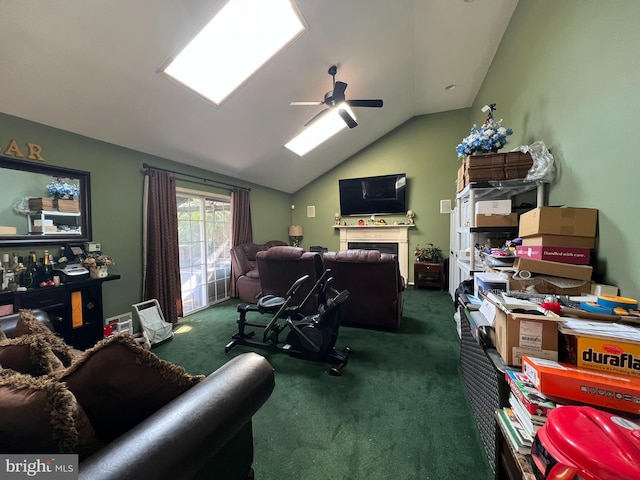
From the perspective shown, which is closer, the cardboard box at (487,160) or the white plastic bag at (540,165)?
the white plastic bag at (540,165)

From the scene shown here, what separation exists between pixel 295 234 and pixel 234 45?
13.9ft

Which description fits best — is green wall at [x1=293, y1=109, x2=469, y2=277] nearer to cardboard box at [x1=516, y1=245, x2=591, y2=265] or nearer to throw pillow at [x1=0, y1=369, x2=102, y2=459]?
cardboard box at [x1=516, y1=245, x2=591, y2=265]

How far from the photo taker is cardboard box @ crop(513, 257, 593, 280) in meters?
1.33

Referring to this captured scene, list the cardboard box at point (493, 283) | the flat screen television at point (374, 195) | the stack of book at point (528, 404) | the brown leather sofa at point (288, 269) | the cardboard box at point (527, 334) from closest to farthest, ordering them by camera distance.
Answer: the stack of book at point (528, 404) → the cardboard box at point (527, 334) → the cardboard box at point (493, 283) → the brown leather sofa at point (288, 269) → the flat screen television at point (374, 195)

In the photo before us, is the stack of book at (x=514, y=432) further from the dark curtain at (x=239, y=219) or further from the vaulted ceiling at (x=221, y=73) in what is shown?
the dark curtain at (x=239, y=219)

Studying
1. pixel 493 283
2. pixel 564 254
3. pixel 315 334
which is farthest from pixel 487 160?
pixel 315 334

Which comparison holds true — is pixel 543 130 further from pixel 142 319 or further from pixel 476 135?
pixel 142 319

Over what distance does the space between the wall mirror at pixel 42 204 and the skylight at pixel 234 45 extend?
4.90ft

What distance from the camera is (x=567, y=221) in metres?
1.44

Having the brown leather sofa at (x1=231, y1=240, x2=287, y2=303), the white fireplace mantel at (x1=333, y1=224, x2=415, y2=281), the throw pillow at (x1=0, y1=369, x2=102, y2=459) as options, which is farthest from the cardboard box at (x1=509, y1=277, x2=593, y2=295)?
the white fireplace mantel at (x1=333, y1=224, x2=415, y2=281)

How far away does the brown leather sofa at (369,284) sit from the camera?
2695mm

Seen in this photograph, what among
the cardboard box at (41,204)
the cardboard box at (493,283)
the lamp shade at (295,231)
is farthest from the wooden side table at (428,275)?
the cardboard box at (41,204)

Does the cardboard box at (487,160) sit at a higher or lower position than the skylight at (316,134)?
lower

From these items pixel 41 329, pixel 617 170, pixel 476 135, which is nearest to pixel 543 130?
pixel 476 135
